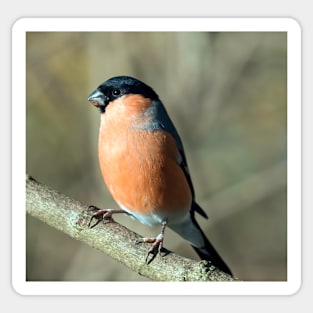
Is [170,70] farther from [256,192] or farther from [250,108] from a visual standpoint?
[256,192]

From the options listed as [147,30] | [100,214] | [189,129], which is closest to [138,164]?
[100,214]

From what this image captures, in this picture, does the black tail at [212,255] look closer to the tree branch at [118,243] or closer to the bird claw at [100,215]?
the tree branch at [118,243]

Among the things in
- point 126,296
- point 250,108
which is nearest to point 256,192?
point 250,108

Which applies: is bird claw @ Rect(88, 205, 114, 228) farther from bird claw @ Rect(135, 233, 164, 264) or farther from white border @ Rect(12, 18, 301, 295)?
white border @ Rect(12, 18, 301, 295)

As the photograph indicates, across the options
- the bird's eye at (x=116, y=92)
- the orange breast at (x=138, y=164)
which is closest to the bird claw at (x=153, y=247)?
the orange breast at (x=138, y=164)

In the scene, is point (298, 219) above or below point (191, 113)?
below

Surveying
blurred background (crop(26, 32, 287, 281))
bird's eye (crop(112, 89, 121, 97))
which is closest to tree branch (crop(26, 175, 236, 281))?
blurred background (crop(26, 32, 287, 281))

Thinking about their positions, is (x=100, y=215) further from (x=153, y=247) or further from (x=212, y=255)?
(x=212, y=255)
